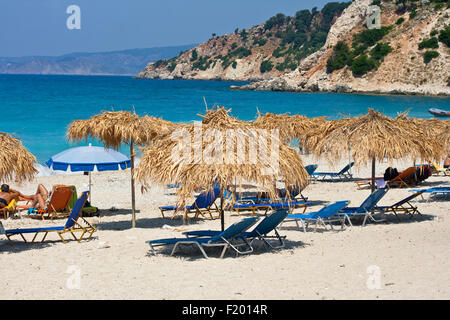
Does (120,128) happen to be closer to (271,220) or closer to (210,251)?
(210,251)

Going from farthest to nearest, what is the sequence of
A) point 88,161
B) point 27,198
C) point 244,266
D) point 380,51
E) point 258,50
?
point 258,50 → point 380,51 → point 27,198 → point 88,161 → point 244,266

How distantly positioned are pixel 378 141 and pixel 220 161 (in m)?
3.73

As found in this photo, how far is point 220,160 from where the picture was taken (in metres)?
6.93

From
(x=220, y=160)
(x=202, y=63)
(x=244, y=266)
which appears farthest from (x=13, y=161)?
(x=202, y=63)

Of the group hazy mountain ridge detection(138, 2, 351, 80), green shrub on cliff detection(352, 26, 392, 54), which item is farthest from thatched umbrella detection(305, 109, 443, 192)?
hazy mountain ridge detection(138, 2, 351, 80)

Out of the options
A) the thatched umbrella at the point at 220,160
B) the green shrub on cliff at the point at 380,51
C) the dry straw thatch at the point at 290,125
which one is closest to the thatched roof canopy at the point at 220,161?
the thatched umbrella at the point at 220,160

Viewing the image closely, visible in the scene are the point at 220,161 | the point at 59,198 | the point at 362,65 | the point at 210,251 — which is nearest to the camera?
the point at 220,161

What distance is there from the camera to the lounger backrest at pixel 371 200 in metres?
9.00

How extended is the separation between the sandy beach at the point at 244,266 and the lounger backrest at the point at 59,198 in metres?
0.41

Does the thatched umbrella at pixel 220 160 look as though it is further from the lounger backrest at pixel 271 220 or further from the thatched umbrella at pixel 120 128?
the thatched umbrella at pixel 120 128

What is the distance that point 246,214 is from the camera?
35.6ft

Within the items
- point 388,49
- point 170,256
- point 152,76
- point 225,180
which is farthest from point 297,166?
point 152,76
